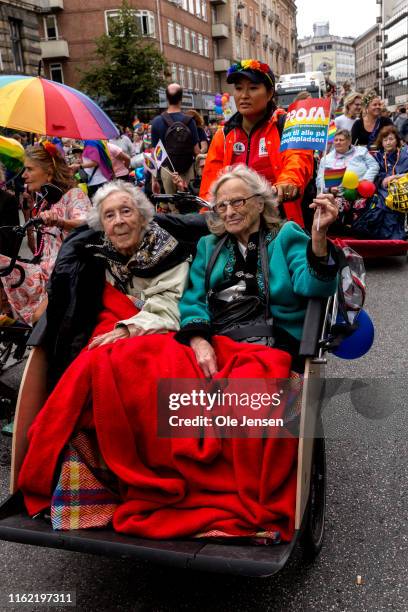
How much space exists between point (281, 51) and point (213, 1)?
28007mm

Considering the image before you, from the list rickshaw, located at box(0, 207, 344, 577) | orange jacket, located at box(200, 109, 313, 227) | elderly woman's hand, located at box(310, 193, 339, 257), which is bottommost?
rickshaw, located at box(0, 207, 344, 577)

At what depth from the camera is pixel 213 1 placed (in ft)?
184

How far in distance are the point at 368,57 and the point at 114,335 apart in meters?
168

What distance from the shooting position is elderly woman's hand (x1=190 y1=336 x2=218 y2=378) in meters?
2.82

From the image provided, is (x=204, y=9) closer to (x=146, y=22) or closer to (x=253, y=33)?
(x=146, y=22)

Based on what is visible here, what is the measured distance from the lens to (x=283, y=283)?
3.07 metres

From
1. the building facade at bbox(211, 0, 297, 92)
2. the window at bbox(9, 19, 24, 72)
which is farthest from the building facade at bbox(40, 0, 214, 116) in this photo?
the window at bbox(9, 19, 24, 72)

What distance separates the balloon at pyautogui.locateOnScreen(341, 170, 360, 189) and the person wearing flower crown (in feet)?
16.7

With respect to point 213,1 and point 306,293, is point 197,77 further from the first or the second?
point 306,293

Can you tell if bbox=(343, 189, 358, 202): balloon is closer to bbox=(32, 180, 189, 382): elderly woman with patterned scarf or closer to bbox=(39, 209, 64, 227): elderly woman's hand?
bbox=(39, 209, 64, 227): elderly woman's hand

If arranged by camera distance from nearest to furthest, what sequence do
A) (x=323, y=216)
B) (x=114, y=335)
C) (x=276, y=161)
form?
(x=323, y=216) → (x=114, y=335) → (x=276, y=161)

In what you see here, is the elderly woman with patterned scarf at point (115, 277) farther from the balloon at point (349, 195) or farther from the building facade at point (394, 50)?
the building facade at point (394, 50)

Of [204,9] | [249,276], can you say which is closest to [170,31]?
[204,9]

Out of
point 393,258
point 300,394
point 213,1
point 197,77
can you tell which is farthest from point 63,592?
point 213,1
